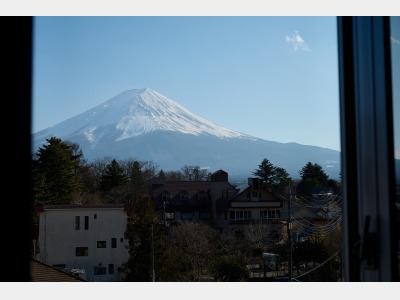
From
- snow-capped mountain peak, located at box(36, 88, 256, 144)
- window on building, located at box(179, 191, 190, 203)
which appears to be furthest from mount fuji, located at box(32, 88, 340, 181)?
window on building, located at box(179, 191, 190, 203)

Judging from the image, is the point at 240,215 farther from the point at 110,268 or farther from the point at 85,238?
the point at 85,238

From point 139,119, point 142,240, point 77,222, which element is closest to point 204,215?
point 142,240

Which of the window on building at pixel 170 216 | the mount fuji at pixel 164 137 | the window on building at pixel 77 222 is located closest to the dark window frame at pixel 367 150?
the window on building at pixel 77 222

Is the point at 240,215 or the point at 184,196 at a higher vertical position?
the point at 184,196

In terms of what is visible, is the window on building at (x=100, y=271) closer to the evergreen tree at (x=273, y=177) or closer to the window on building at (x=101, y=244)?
the window on building at (x=101, y=244)

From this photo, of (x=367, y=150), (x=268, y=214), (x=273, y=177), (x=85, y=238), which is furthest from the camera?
(x=273, y=177)
